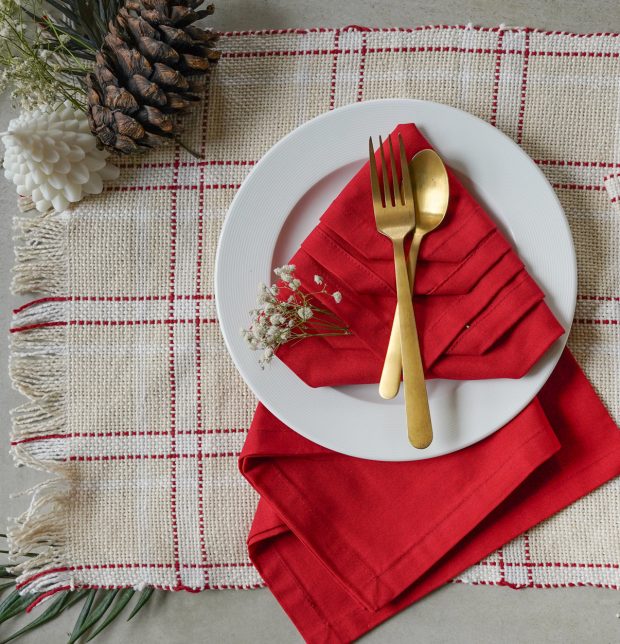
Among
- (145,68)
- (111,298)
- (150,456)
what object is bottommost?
(150,456)

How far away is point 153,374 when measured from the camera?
892 millimetres

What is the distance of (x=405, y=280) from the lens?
75 centimetres

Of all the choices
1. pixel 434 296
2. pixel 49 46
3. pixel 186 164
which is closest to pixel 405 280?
pixel 434 296

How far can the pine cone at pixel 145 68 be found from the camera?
76cm

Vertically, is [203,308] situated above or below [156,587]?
above

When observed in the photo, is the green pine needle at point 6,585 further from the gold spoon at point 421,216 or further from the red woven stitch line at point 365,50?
the red woven stitch line at point 365,50

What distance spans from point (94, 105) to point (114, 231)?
174 mm

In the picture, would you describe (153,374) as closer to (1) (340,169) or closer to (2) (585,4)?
(1) (340,169)

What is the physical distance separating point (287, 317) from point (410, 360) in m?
0.15

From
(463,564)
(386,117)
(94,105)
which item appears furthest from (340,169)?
(463,564)

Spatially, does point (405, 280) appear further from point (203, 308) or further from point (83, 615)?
point (83, 615)

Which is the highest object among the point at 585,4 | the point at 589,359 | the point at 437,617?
the point at 585,4

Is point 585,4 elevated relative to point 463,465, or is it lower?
elevated

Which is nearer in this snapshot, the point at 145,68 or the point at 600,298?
the point at 145,68
